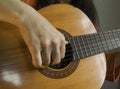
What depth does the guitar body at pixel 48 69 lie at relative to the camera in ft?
2.11

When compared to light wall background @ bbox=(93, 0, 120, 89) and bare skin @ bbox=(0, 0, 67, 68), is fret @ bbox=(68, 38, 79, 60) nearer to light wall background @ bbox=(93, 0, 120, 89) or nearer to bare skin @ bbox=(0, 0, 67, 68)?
bare skin @ bbox=(0, 0, 67, 68)

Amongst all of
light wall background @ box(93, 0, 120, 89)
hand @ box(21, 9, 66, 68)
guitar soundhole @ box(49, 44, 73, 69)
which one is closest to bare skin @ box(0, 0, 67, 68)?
hand @ box(21, 9, 66, 68)

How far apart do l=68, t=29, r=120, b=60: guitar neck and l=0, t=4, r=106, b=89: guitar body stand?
34 mm

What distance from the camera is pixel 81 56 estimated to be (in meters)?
0.77

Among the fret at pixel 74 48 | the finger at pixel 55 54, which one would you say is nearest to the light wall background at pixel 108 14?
the fret at pixel 74 48

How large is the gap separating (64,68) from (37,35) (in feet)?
0.63

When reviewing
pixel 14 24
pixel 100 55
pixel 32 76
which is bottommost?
pixel 100 55

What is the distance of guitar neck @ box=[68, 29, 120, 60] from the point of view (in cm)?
76

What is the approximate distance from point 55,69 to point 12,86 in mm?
149

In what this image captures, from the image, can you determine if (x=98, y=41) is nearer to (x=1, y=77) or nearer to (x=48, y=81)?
(x=48, y=81)

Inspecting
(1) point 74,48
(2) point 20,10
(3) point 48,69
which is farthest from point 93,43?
(2) point 20,10

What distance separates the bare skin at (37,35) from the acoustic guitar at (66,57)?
55 mm

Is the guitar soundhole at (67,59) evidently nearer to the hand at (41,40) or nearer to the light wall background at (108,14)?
the hand at (41,40)

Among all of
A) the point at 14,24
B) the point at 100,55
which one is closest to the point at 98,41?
the point at 100,55
